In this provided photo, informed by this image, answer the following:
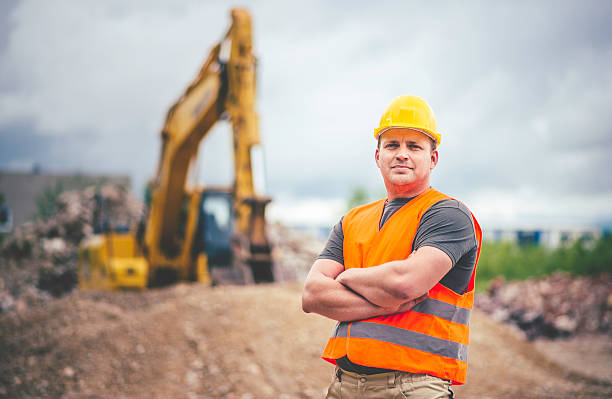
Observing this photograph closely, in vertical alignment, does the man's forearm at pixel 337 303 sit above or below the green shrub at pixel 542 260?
above

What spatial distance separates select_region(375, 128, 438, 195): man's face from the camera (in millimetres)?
1801

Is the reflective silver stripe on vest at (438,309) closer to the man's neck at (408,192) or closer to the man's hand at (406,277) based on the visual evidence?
the man's hand at (406,277)

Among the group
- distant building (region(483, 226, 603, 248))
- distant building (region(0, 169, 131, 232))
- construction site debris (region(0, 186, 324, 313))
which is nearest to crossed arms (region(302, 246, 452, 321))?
construction site debris (region(0, 186, 324, 313))

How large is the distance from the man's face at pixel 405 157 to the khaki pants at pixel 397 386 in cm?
66

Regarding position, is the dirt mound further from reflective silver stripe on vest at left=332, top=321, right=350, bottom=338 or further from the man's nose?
the man's nose

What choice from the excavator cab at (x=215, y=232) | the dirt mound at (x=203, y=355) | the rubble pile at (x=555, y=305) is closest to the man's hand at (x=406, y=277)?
the dirt mound at (x=203, y=355)

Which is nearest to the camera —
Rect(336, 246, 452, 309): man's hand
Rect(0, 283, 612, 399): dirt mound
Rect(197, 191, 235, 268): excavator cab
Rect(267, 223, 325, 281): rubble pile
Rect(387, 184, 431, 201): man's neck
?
Rect(336, 246, 452, 309): man's hand

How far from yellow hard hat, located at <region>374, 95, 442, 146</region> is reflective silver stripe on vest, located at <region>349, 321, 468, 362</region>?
0.69 m

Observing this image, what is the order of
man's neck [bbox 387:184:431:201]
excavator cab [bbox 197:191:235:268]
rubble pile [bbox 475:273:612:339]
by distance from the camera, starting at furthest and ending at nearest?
rubble pile [bbox 475:273:612:339], excavator cab [bbox 197:191:235:268], man's neck [bbox 387:184:431:201]

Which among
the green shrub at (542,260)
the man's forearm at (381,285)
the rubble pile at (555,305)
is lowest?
the rubble pile at (555,305)

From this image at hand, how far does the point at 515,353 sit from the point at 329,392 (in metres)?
5.75

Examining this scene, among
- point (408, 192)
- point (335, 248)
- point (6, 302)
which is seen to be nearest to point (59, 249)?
point (6, 302)

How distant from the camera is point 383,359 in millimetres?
1711

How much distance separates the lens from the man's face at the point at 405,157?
1801 millimetres
